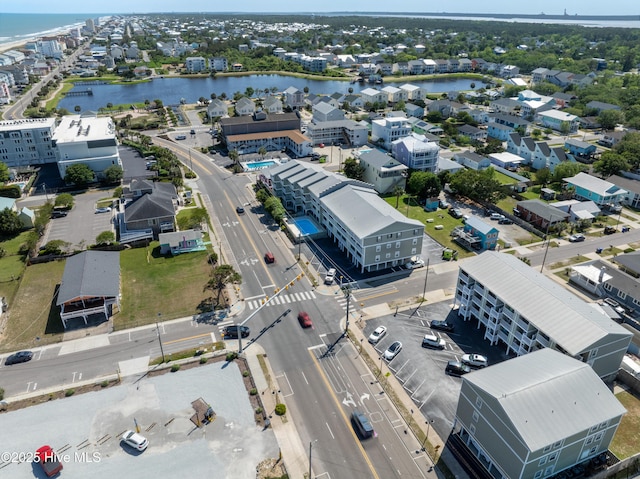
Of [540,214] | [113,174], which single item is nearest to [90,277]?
[113,174]

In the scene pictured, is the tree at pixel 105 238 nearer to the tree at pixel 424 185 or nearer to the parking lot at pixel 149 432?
the parking lot at pixel 149 432

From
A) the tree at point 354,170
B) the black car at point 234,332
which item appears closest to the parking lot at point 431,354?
the black car at point 234,332

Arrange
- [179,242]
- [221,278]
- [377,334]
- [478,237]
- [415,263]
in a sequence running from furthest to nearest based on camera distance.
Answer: [478,237], [179,242], [415,263], [221,278], [377,334]

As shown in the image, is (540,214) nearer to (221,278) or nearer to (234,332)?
(221,278)

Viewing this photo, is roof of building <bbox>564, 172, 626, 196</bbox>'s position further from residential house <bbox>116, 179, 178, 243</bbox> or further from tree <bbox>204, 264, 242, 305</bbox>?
residential house <bbox>116, 179, 178, 243</bbox>

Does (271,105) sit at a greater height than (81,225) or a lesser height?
greater
